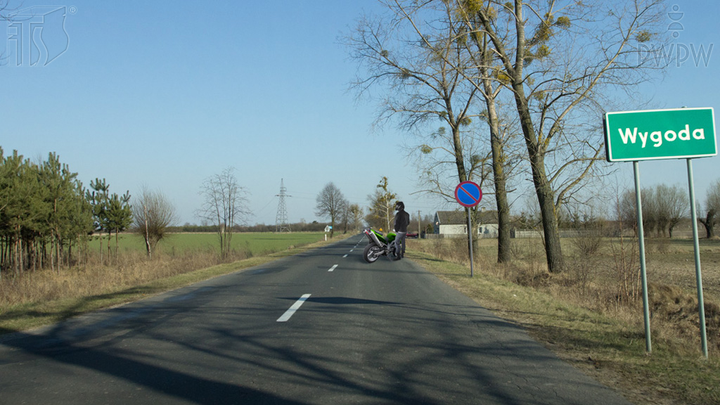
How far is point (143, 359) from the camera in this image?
5.21 metres

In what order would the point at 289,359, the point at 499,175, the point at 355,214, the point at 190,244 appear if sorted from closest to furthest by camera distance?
the point at 289,359 < the point at 499,175 < the point at 190,244 < the point at 355,214

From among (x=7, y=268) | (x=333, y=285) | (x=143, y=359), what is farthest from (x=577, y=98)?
(x=7, y=268)

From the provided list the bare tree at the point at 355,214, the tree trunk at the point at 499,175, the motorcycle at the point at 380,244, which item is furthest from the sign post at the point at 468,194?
the bare tree at the point at 355,214

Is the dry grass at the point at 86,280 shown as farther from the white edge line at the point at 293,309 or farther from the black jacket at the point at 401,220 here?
the black jacket at the point at 401,220

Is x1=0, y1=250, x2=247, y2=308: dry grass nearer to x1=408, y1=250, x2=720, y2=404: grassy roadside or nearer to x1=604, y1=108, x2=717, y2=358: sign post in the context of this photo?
x1=408, y1=250, x2=720, y2=404: grassy roadside

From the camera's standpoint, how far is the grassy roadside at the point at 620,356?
414 centimetres

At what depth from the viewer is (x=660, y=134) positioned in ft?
17.9

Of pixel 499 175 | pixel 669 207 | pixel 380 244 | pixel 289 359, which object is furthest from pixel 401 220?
pixel 669 207

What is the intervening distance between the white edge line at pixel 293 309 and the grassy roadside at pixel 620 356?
3.56 meters

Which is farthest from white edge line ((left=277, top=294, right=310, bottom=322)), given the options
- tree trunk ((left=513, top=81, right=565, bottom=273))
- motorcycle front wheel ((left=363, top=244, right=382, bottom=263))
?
tree trunk ((left=513, top=81, right=565, bottom=273))

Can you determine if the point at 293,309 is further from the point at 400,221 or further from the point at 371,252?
the point at 371,252

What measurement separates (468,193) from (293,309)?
8.46m

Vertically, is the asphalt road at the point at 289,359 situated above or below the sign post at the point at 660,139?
below

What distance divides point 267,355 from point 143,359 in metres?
1.38
